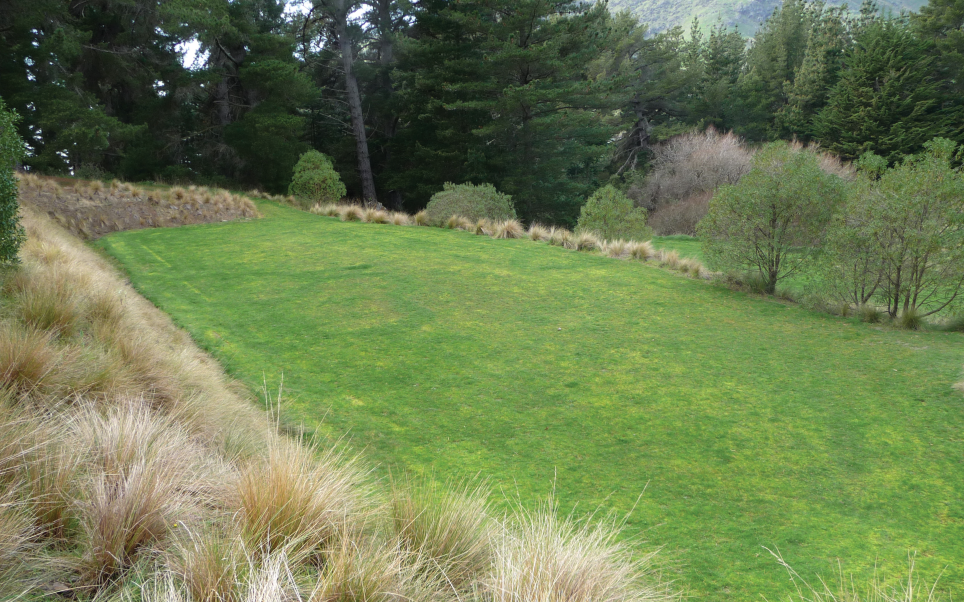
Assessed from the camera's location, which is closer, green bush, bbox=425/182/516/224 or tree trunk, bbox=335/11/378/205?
green bush, bbox=425/182/516/224

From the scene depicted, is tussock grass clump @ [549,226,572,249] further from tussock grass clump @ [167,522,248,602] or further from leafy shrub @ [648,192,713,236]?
leafy shrub @ [648,192,713,236]

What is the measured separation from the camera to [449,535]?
83.7 inches

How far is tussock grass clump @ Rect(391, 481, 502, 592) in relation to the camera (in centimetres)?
202

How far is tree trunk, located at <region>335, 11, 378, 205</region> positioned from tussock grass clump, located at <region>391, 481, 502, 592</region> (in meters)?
21.8

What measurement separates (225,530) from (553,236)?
9.99 meters

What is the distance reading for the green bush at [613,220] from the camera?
13.6 metres

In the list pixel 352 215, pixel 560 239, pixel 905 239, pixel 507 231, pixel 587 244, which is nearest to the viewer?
pixel 905 239

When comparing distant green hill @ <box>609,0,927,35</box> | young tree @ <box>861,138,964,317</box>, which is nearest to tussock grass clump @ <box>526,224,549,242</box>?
young tree @ <box>861,138,964,317</box>

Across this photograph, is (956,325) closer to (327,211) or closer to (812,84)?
(327,211)

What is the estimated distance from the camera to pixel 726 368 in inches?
196

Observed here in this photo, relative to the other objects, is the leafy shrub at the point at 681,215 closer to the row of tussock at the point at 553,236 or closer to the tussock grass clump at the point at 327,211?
the row of tussock at the point at 553,236

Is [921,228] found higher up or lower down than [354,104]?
lower down

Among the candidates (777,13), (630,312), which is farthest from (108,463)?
(777,13)

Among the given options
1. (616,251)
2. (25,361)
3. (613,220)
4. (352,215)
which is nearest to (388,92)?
(352,215)
